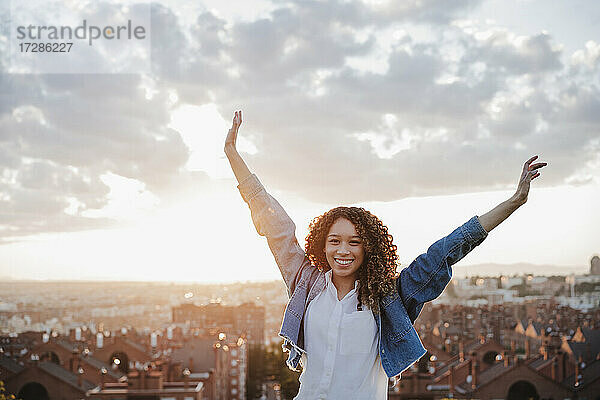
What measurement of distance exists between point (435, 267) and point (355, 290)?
172 millimetres

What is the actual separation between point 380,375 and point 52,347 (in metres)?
14.8

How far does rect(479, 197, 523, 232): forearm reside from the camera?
133 cm

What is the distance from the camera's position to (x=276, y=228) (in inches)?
58.4

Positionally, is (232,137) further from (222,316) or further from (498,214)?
(222,316)

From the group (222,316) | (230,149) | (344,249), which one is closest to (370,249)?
(344,249)

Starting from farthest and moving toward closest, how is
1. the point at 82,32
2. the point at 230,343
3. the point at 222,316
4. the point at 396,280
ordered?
the point at 222,316 < the point at 230,343 < the point at 82,32 < the point at 396,280

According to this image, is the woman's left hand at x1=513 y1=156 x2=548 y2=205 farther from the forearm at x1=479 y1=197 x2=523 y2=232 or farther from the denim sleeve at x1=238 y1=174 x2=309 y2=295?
the denim sleeve at x1=238 y1=174 x2=309 y2=295

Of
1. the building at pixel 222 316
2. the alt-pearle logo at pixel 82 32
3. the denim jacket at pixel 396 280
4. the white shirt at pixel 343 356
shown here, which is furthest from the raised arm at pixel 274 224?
the building at pixel 222 316

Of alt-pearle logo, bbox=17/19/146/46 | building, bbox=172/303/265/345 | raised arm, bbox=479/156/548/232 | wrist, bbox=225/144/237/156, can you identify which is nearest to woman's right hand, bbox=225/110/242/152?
wrist, bbox=225/144/237/156

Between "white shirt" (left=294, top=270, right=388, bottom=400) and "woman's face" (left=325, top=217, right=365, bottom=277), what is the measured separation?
0.06m

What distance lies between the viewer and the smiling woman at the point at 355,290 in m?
1.35

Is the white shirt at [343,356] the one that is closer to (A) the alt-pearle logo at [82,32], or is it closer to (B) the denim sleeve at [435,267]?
(B) the denim sleeve at [435,267]

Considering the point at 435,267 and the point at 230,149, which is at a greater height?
the point at 230,149

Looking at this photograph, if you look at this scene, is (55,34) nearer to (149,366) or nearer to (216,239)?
(216,239)
